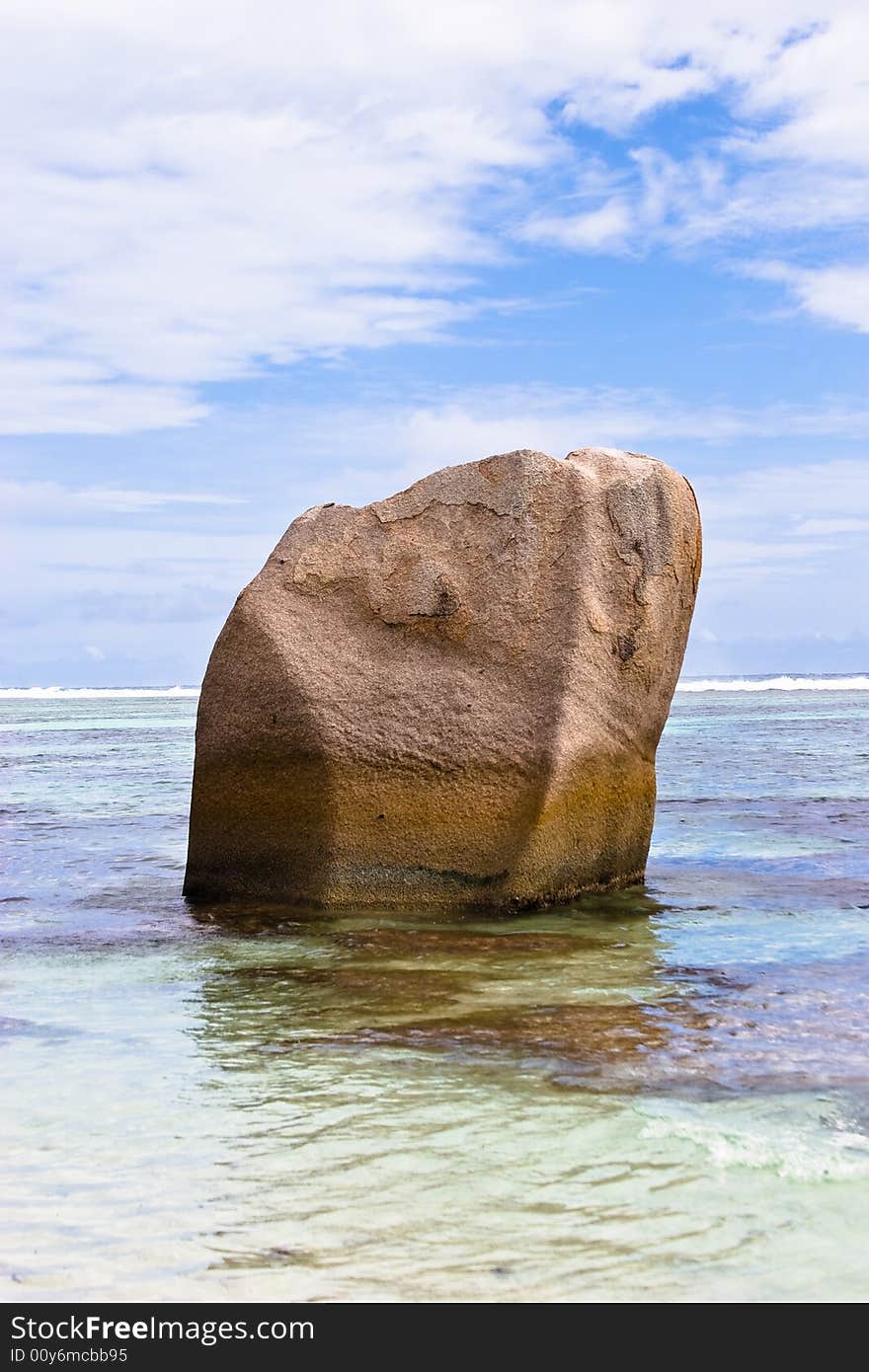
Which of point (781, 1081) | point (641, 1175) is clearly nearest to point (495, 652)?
point (781, 1081)

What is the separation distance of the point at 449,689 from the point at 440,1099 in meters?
3.14

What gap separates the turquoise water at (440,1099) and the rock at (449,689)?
339 millimetres

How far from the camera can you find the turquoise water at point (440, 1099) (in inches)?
116

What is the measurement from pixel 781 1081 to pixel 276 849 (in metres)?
3.52

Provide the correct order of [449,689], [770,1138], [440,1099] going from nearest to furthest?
[770,1138] → [440,1099] → [449,689]

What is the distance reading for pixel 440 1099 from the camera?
4.00 m

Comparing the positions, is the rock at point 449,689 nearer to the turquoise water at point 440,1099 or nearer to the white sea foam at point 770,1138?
the turquoise water at point 440,1099

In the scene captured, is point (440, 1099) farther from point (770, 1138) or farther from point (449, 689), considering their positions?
point (449, 689)

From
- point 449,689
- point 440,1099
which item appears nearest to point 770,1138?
point 440,1099

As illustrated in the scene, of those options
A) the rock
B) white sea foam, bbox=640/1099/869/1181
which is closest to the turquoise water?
white sea foam, bbox=640/1099/869/1181

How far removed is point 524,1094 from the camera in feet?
13.2

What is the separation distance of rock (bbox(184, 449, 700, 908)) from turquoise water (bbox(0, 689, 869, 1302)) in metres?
0.34
